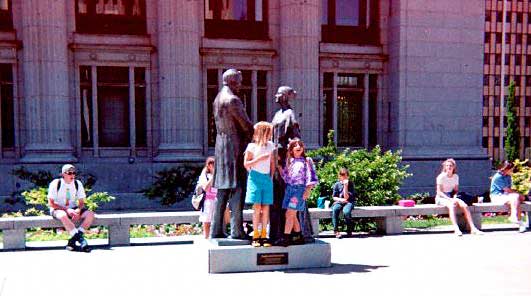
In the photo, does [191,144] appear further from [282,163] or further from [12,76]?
[282,163]

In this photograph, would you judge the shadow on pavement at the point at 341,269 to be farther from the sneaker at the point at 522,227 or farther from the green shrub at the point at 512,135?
the green shrub at the point at 512,135

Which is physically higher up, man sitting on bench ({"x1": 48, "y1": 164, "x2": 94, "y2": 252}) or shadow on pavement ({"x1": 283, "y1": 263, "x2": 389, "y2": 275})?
man sitting on bench ({"x1": 48, "y1": 164, "x2": 94, "y2": 252})

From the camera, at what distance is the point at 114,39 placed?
17578mm

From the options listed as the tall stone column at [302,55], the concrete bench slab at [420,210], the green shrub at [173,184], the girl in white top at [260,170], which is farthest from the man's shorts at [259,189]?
the tall stone column at [302,55]

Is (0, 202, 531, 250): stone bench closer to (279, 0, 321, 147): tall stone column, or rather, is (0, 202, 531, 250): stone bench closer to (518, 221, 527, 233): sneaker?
(518, 221, 527, 233): sneaker

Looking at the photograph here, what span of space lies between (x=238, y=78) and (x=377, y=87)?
44.0 ft

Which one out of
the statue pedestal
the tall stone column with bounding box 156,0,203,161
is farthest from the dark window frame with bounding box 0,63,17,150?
the statue pedestal

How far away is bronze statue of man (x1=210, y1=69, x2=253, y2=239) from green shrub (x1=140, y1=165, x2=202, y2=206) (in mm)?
9300

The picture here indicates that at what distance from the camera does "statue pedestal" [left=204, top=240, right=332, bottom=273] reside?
7.53 m

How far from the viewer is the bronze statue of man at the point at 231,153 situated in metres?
7.58

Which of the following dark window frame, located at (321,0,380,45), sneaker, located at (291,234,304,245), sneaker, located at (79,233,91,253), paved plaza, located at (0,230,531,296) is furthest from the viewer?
dark window frame, located at (321,0,380,45)

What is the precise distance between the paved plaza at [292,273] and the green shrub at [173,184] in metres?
6.78

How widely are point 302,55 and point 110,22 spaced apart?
6.88 m

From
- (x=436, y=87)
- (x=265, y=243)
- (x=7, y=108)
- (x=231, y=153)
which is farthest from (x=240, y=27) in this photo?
(x=265, y=243)
